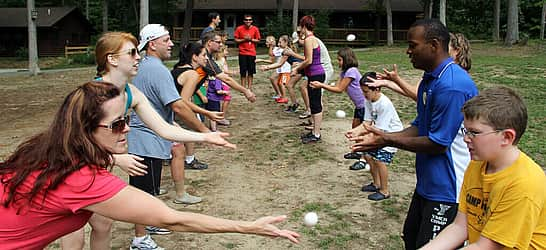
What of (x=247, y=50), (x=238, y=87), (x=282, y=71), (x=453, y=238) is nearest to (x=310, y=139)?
(x=238, y=87)

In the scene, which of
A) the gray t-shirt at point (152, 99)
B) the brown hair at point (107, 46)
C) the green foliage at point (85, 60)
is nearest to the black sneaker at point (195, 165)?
the gray t-shirt at point (152, 99)

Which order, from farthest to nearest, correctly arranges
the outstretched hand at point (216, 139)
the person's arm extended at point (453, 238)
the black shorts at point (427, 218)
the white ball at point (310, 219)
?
the white ball at point (310, 219)
the outstretched hand at point (216, 139)
the black shorts at point (427, 218)
the person's arm extended at point (453, 238)

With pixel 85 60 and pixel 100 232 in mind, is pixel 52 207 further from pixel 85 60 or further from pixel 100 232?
pixel 85 60

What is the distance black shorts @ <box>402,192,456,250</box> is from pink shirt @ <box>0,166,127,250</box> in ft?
7.04

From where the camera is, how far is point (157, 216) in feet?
7.83

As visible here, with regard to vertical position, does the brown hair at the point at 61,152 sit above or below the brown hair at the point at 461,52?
below

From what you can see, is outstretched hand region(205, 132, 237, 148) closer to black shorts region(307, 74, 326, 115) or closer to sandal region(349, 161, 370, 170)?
sandal region(349, 161, 370, 170)

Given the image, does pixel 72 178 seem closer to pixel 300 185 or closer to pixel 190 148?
pixel 300 185

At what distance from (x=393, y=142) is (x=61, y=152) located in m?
2.11

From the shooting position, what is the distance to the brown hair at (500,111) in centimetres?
232

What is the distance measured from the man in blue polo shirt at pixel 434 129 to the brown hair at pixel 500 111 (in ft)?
3.13

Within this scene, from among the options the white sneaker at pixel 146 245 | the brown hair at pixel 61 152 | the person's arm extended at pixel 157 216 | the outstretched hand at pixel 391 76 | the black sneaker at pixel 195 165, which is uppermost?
the outstretched hand at pixel 391 76

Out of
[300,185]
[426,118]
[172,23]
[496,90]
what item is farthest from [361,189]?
[172,23]

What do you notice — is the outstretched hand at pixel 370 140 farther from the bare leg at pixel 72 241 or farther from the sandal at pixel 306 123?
the sandal at pixel 306 123
